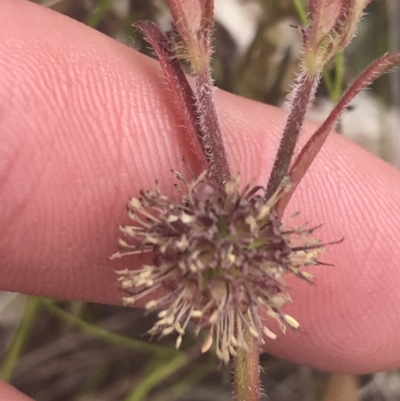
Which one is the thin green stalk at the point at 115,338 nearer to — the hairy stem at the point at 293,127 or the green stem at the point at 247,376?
the green stem at the point at 247,376

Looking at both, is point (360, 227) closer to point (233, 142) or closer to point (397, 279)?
point (397, 279)

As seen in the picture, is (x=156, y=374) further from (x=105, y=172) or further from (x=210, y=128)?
(x=210, y=128)

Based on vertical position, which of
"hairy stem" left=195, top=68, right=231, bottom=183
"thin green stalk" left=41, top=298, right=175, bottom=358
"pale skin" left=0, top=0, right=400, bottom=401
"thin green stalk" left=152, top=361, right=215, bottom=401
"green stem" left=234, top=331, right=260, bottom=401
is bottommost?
"thin green stalk" left=152, top=361, right=215, bottom=401

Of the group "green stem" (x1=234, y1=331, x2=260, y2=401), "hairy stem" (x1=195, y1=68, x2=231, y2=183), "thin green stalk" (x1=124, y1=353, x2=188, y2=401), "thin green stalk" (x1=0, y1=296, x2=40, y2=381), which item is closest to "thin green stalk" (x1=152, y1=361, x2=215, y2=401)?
"thin green stalk" (x1=124, y1=353, x2=188, y2=401)

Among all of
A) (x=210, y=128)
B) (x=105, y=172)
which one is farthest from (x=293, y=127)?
(x=105, y=172)

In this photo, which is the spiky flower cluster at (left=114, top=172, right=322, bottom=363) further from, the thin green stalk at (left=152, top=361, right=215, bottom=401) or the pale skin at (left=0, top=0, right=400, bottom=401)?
the thin green stalk at (left=152, top=361, right=215, bottom=401)
